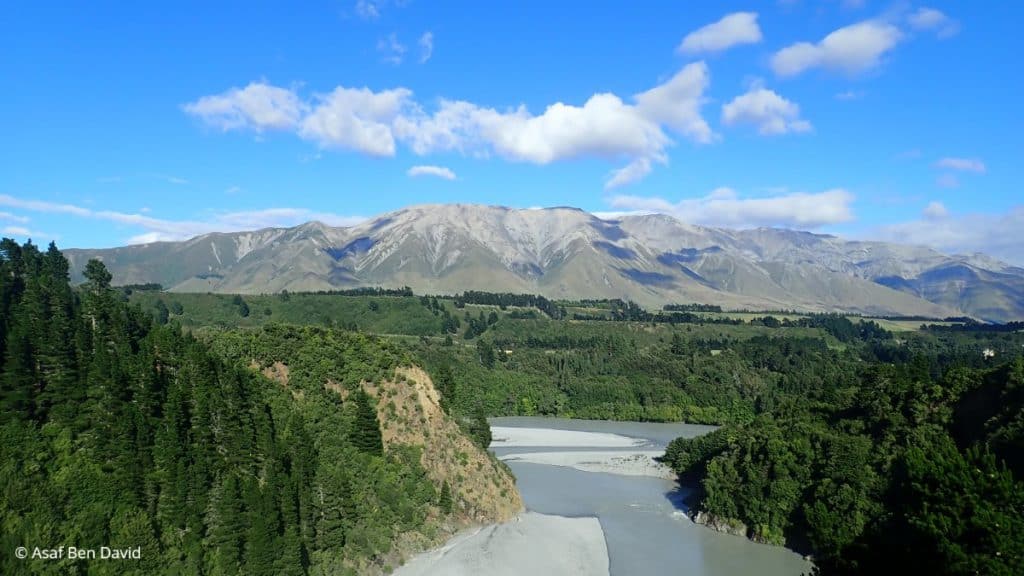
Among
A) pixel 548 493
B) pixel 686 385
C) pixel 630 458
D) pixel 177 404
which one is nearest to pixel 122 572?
pixel 177 404

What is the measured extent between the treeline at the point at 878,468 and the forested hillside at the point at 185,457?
102 ft

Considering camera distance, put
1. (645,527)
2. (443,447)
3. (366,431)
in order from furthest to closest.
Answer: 1. (645,527)
2. (443,447)
3. (366,431)

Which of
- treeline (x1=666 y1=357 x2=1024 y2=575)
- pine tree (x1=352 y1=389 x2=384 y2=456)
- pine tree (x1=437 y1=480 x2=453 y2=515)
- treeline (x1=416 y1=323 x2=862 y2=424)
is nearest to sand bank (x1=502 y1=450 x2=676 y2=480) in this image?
treeline (x1=666 y1=357 x2=1024 y2=575)

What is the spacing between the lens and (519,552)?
6197 centimetres

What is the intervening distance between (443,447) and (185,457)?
2764 centimetres

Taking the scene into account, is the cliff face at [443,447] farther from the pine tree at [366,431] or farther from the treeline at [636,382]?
the treeline at [636,382]

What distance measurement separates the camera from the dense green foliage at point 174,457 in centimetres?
4150

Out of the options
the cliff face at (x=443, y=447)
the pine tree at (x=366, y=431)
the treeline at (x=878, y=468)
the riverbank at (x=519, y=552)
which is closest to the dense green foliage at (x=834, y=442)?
the treeline at (x=878, y=468)

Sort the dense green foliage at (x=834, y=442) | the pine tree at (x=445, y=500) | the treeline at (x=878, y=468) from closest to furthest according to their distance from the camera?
the dense green foliage at (x=834, y=442) < the treeline at (x=878, y=468) < the pine tree at (x=445, y=500)

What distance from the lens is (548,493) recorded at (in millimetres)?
89875

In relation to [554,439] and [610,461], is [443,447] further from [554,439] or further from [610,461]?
[554,439]

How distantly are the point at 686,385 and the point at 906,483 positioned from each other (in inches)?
5338

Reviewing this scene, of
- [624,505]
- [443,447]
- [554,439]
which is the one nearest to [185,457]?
[443,447]

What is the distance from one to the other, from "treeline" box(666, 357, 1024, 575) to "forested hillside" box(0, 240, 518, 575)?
30.9 meters
